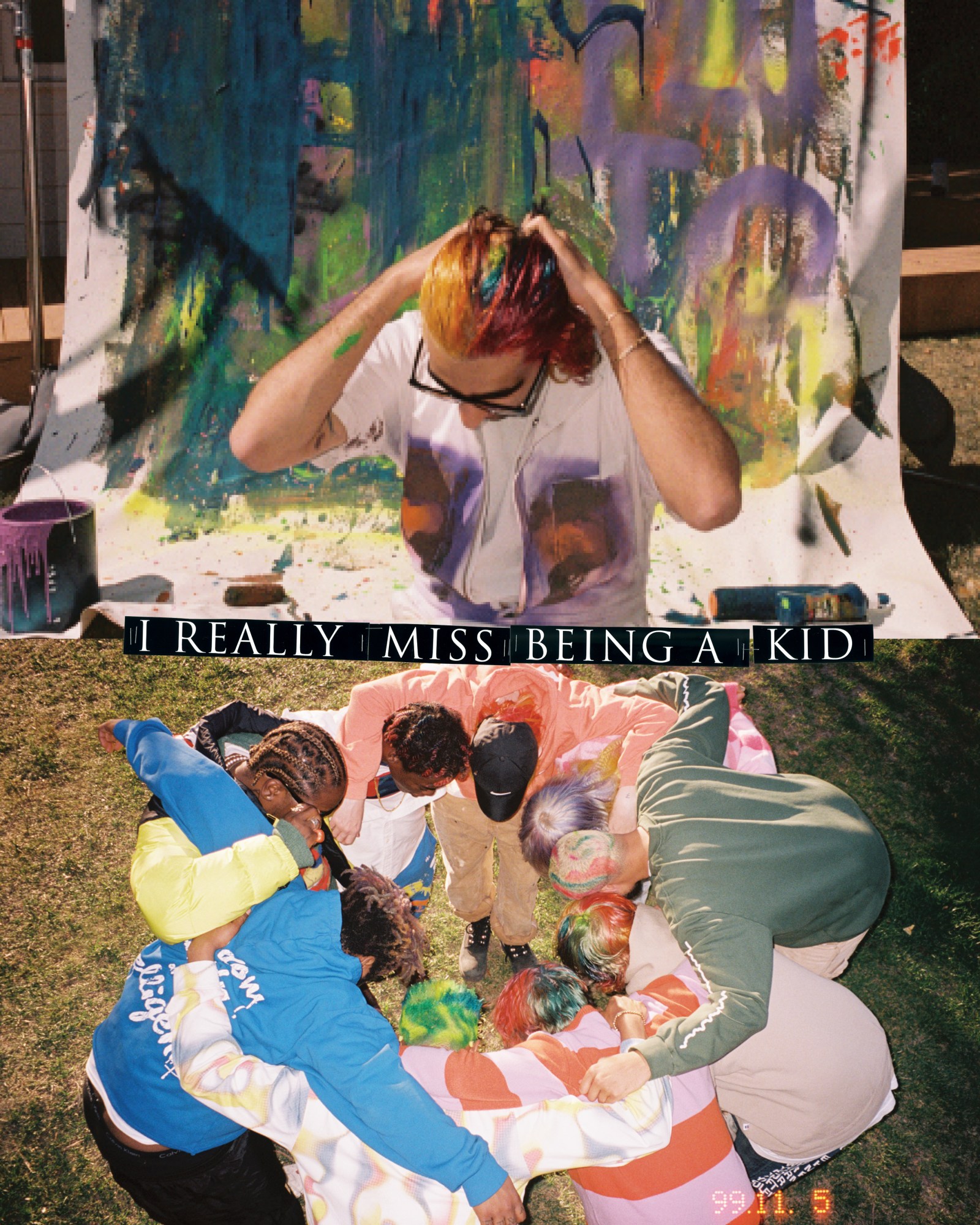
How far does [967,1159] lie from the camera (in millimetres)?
2686

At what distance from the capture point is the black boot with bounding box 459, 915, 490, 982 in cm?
316

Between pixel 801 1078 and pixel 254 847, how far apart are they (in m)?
1.34

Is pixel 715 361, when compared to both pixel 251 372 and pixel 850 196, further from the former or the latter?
pixel 251 372

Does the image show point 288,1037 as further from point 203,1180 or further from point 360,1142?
point 203,1180

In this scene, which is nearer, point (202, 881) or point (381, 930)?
point (202, 881)

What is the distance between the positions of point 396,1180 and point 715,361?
11.2ft

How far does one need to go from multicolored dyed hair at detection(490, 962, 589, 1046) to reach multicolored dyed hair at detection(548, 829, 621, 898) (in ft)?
0.70

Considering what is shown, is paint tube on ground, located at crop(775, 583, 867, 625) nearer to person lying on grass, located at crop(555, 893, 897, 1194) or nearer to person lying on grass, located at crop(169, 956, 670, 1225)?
person lying on grass, located at crop(555, 893, 897, 1194)

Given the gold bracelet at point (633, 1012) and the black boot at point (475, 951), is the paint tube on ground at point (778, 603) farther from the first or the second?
the gold bracelet at point (633, 1012)

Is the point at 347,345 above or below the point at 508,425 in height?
above

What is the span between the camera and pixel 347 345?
4.14m

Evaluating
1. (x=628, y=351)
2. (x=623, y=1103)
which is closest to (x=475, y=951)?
(x=623, y=1103)

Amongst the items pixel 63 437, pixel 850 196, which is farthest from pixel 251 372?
pixel 850 196
